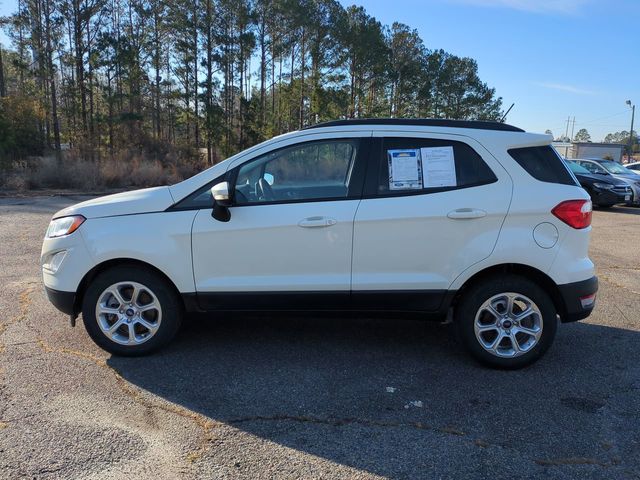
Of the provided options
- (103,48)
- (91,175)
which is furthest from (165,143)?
(91,175)

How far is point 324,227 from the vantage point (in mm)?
3885

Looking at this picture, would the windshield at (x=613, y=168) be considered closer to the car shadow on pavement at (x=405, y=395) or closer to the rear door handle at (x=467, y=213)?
the car shadow on pavement at (x=405, y=395)

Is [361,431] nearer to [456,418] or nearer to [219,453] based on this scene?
[456,418]

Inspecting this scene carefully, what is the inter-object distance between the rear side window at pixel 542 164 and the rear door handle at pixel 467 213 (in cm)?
52

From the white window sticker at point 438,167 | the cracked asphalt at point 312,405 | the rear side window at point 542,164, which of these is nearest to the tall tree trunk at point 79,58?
the cracked asphalt at point 312,405

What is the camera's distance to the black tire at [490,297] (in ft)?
12.8

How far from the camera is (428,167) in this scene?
3959mm

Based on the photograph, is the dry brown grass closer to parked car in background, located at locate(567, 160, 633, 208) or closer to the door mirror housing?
the door mirror housing

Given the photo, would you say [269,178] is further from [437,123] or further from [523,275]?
[523,275]

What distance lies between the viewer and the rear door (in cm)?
385

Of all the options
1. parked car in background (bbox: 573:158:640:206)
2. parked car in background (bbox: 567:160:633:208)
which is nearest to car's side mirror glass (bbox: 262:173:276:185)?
parked car in background (bbox: 567:160:633:208)

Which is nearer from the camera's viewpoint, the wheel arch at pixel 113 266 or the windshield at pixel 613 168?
the wheel arch at pixel 113 266

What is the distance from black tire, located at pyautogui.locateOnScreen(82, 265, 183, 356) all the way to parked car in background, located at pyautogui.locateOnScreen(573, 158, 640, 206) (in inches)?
644

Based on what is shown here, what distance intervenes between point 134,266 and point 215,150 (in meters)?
38.5
